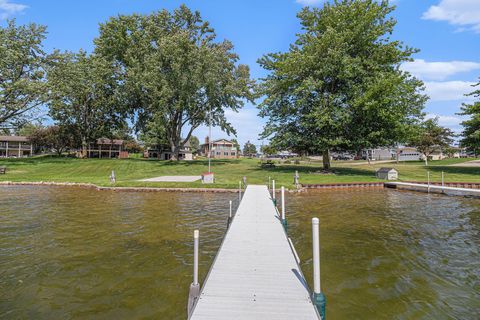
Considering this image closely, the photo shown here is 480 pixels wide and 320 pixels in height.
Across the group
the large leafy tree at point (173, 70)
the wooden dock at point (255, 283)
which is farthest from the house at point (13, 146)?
the wooden dock at point (255, 283)

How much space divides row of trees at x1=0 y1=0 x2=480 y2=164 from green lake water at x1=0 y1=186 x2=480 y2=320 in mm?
17507

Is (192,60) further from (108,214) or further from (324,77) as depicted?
(108,214)

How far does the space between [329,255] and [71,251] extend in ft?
26.8

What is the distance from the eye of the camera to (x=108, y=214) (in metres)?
14.5

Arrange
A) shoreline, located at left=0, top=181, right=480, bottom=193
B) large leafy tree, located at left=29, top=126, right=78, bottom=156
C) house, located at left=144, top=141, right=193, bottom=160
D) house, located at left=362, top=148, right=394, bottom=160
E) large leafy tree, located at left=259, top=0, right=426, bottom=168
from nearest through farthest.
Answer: shoreline, located at left=0, top=181, right=480, bottom=193 → large leafy tree, located at left=259, top=0, right=426, bottom=168 → large leafy tree, located at left=29, top=126, right=78, bottom=156 → house, located at left=144, top=141, right=193, bottom=160 → house, located at left=362, top=148, right=394, bottom=160

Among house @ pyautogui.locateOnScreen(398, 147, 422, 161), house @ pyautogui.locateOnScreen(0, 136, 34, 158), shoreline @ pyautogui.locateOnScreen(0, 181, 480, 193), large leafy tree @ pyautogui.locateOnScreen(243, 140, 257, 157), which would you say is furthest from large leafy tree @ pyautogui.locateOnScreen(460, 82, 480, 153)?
large leafy tree @ pyautogui.locateOnScreen(243, 140, 257, 157)

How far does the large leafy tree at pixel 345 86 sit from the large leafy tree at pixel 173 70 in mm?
14104

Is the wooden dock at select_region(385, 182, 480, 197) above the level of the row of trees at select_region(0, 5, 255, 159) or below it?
below

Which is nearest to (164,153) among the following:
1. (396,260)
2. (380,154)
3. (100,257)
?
(100,257)

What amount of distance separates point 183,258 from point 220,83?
43257mm

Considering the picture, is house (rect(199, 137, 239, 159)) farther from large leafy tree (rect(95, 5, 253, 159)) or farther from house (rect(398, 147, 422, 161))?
house (rect(398, 147, 422, 161))

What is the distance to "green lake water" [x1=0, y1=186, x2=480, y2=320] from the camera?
5.84 meters

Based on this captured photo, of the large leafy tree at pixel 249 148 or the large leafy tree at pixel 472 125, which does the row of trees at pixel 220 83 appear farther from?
the large leafy tree at pixel 249 148

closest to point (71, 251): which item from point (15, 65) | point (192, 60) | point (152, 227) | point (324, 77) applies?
point (152, 227)
